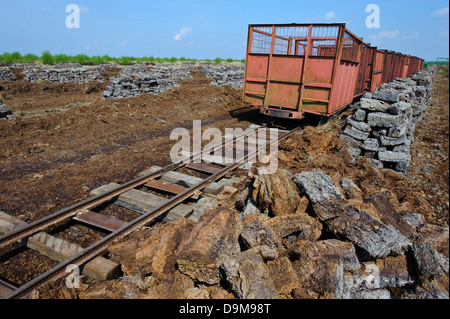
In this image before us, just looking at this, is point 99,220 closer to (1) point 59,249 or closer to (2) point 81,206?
(2) point 81,206

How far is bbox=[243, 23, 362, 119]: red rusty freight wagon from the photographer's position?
9.26m

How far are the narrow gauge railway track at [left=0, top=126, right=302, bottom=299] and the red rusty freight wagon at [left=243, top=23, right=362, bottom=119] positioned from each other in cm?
430

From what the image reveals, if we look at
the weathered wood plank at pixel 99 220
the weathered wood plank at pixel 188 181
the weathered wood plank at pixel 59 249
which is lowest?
the weathered wood plank at pixel 59 249

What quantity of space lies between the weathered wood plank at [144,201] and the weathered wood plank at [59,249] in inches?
50.8

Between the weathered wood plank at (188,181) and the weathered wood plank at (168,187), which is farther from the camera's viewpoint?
the weathered wood plank at (188,181)

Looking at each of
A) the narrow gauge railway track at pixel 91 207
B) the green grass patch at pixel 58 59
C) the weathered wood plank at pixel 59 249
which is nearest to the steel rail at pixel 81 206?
the narrow gauge railway track at pixel 91 207

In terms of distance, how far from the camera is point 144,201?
5.09m

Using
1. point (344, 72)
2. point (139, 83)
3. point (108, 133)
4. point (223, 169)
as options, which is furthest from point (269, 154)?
point (139, 83)

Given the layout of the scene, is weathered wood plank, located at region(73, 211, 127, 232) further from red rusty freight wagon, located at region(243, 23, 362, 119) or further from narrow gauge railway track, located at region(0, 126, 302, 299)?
red rusty freight wagon, located at region(243, 23, 362, 119)

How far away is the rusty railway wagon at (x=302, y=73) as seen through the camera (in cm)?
926

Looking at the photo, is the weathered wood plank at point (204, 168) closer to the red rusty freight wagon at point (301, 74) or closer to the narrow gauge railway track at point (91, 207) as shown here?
the narrow gauge railway track at point (91, 207)

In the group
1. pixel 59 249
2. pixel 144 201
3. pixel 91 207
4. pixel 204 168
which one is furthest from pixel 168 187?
pixel 59 249
